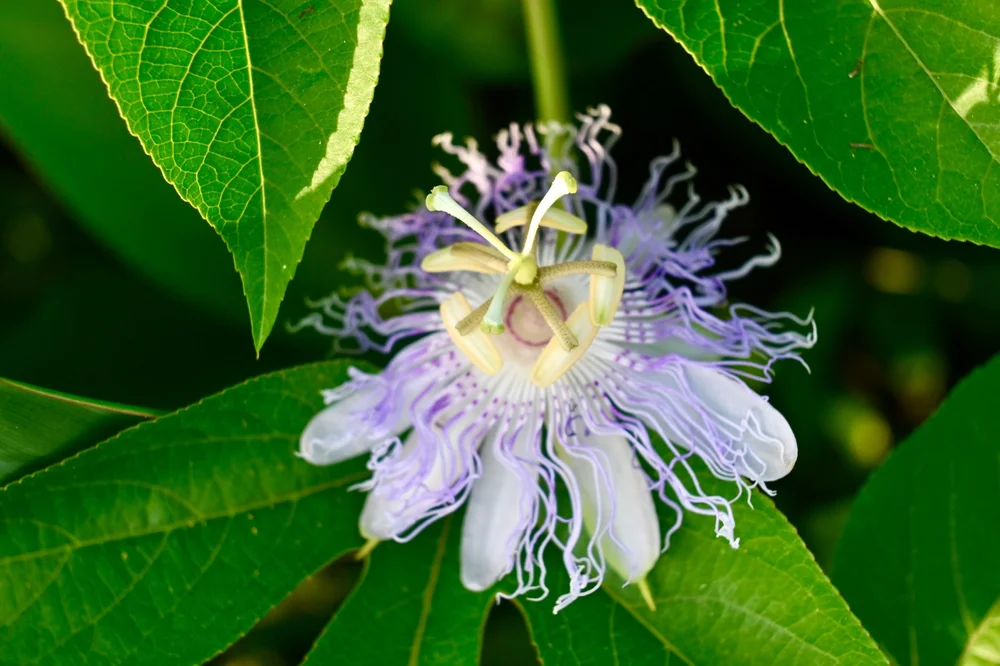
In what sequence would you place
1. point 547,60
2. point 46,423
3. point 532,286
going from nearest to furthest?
point 46,423 < point 532,286 < point 547,60

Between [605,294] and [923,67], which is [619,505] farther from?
[923,67]

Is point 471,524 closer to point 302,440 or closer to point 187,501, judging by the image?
point 302,440

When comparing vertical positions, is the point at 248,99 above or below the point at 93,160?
below

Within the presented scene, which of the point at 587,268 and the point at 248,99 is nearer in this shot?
the point at 248,99

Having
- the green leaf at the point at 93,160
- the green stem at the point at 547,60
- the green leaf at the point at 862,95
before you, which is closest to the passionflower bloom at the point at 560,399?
the green stem at the point at 547,60

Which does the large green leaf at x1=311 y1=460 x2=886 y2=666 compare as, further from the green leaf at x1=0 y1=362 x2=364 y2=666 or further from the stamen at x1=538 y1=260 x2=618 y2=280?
the stamen at x1=538 y1=260 x2=618 y2=280

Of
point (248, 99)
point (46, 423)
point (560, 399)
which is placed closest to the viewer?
point (248, 99)

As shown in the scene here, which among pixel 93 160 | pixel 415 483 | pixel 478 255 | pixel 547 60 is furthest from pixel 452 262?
pixel 93 160
